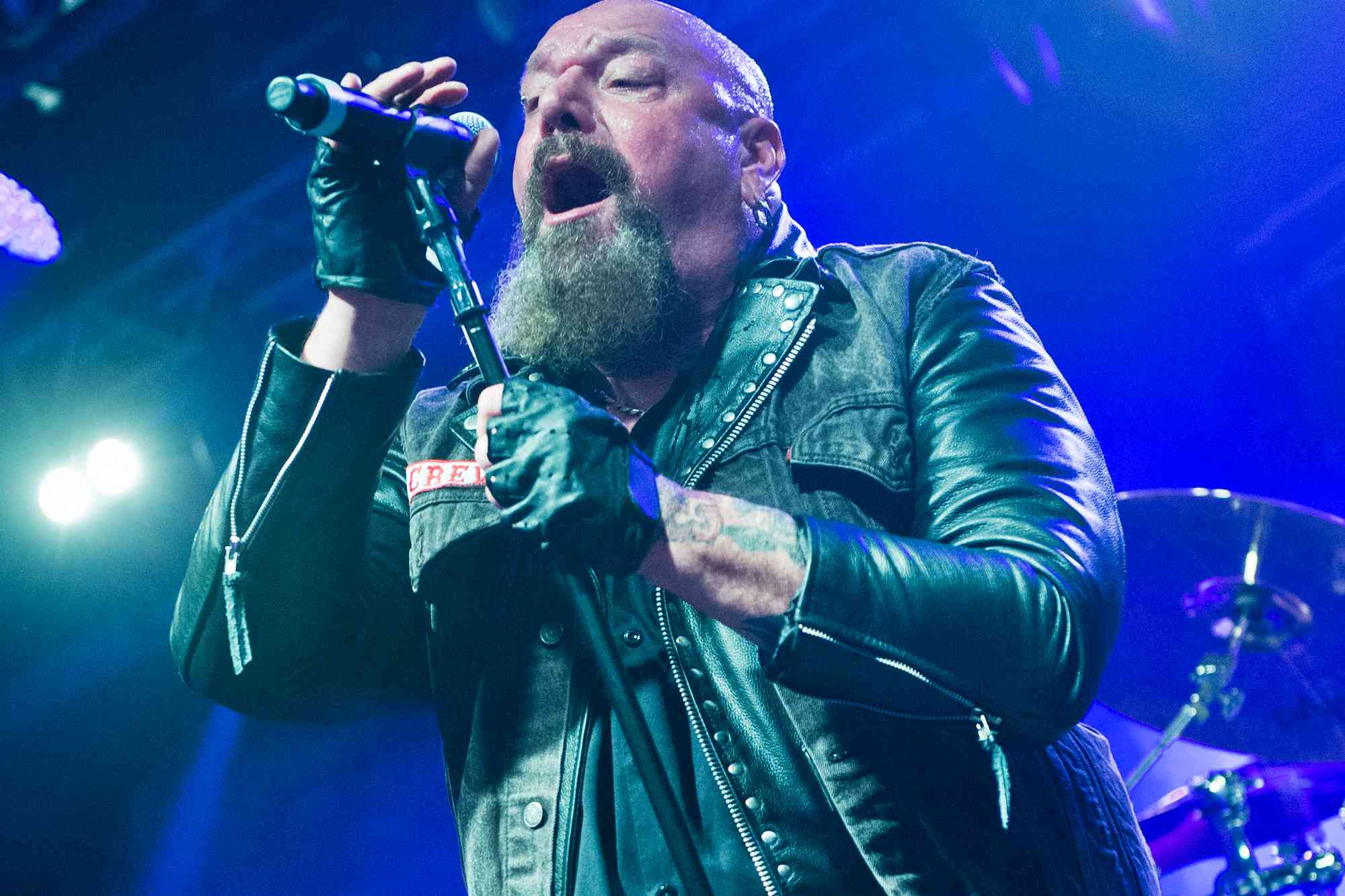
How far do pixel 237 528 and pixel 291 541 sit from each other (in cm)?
7

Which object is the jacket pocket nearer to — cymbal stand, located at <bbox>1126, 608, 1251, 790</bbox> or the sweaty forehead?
the sweaty forehead

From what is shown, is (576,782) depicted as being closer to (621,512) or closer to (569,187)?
(621,512)

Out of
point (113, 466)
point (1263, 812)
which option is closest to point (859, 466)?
point (1263, 812)

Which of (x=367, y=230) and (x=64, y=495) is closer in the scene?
(x=367, y=230)

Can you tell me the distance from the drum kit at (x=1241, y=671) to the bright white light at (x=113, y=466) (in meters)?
3.24

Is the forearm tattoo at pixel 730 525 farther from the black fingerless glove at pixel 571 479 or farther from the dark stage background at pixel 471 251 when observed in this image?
the dark stage background at pixel 471 251

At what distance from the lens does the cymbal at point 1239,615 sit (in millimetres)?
2994

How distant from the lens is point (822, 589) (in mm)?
1265

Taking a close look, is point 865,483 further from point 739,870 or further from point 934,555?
point 739,870

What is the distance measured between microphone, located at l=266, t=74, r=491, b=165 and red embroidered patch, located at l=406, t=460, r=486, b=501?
1.59 ft

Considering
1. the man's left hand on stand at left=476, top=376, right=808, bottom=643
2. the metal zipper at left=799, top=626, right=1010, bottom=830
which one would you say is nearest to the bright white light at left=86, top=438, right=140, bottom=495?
the man's left hand on stand at left=476, top=376, right=808, bottom=643

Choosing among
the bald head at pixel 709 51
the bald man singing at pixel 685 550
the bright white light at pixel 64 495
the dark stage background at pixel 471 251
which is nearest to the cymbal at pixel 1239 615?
the dark stage background at pixel 471 251

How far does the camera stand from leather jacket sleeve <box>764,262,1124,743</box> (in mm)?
1271

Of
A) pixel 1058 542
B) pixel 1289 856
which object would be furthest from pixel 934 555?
pixel 1289 856
